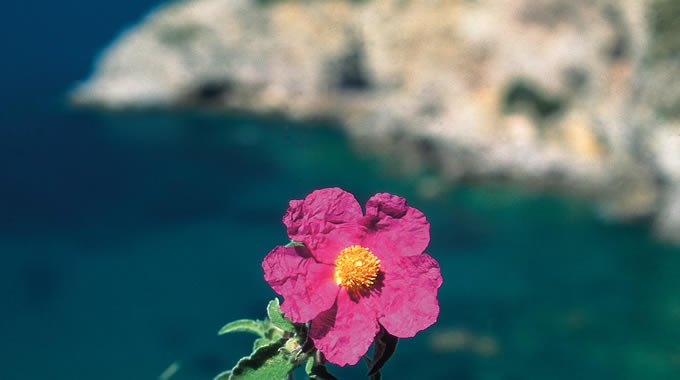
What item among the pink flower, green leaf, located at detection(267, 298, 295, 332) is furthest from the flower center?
green leaf, located at detection(267, 298, 295, 332)

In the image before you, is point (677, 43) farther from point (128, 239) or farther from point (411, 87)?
point (128, 239)

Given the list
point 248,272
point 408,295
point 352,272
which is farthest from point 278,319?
point 248,272

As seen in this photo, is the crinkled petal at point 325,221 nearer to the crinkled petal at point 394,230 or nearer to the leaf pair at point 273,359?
the crinkled petal at point 394,230

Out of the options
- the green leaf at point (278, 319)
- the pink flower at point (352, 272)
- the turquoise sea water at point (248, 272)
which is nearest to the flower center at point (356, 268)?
the pink flower at point (352, 272)

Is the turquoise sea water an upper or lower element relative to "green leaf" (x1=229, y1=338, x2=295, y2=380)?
upper

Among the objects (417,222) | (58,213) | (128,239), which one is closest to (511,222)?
(128,239)

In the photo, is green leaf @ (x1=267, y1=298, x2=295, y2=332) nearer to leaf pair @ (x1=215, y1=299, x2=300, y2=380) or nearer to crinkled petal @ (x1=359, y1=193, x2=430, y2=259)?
leaf pair @ (x1=215, y1=299, x2=300, y2=380)

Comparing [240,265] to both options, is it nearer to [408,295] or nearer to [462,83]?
[462,83]
